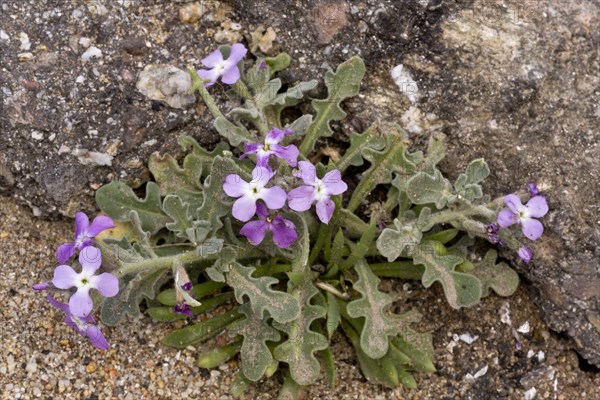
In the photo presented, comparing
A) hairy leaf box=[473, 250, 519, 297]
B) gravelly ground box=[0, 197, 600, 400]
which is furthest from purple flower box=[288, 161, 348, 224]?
hairy leaf box=[473, 250, 519, 297]

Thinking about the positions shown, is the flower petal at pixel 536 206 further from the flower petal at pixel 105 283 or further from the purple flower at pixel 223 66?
the flower petal at pixel 105 283

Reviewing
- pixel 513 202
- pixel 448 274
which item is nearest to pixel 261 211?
pixel 448 274

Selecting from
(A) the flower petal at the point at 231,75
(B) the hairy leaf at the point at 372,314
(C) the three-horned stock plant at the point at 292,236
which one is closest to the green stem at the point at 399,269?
(C) the three-horned stock plant at the point at 292,236

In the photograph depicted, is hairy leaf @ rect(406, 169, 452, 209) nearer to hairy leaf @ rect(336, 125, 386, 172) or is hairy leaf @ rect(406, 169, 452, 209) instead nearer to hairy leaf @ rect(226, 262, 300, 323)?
hairy leaf @ rect(336, 125, 386, 172)

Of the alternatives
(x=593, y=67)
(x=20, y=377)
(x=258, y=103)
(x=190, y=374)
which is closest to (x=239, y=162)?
(x=258, y=103)

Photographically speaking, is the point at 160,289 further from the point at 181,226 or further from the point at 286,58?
the point at 286,58

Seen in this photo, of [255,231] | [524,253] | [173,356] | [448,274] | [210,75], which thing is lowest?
[173,356]

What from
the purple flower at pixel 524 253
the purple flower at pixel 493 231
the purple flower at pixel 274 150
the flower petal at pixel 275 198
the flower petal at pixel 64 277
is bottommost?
the purple flower at pixel 524 253

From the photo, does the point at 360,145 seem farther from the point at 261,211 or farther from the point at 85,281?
the point at 85,281
